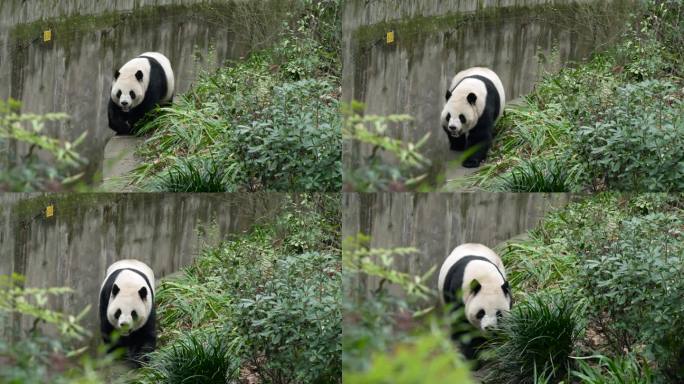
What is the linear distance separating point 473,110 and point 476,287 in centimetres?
119

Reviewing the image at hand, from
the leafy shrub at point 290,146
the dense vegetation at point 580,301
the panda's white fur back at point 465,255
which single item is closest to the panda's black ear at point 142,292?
the leafy shrub at point 290,146

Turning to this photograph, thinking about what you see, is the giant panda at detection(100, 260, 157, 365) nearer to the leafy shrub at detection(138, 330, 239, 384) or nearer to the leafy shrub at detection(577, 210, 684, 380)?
the leafy shrub at detection(138, 330, 239, 384)

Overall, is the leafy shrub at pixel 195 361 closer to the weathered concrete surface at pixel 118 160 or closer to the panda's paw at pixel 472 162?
the weathered concrete surface at pixel 118 160

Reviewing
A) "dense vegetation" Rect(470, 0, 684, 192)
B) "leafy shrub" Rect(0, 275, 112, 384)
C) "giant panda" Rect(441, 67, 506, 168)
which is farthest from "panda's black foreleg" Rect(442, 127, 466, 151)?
"leafy shrub" Rect(0, 275, 112, 384)

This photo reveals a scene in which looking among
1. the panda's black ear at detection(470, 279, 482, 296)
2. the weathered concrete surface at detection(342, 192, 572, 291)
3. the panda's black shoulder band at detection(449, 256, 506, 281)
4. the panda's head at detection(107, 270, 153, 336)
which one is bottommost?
the panda's head at detection(107, 270, 153, 336)

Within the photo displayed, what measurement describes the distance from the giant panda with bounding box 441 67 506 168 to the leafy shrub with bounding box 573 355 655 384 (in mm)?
1525

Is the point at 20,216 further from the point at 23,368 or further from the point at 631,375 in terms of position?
the point at 631,375

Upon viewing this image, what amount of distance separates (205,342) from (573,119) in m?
2.95

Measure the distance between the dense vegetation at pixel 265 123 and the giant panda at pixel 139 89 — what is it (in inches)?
4.3

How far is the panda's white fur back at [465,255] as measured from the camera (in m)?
5.68

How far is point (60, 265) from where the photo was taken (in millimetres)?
5914

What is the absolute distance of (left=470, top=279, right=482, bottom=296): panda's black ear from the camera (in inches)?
217

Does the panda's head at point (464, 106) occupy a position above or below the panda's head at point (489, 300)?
above

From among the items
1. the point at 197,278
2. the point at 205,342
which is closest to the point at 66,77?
the point at 197,278
